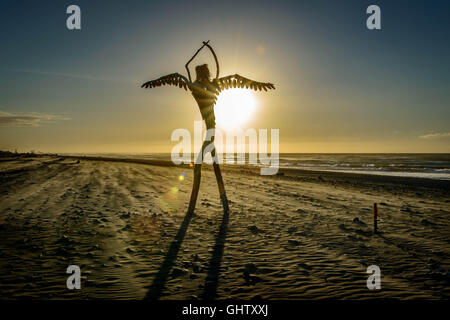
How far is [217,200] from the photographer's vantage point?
1154 cm

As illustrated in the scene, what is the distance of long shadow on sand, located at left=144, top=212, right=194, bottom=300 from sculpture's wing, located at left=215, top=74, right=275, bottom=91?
15.5ft

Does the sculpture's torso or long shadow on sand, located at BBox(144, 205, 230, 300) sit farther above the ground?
the sculpture's torso

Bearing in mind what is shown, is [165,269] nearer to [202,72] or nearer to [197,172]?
[197,172]

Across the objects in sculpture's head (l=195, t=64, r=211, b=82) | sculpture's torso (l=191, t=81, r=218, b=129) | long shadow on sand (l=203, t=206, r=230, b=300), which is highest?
sculpture's head (l=195, t=64, r=211, b=82)

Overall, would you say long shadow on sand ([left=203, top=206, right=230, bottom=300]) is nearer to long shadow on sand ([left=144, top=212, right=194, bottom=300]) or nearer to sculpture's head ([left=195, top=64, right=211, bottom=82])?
long shadow on sand ([left=144, top=212, right=194, bottom=300])

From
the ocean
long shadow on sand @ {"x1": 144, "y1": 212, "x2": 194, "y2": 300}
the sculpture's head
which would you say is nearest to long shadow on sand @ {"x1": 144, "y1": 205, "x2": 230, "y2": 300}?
long shadow on sand @ {"x1": 144, "y1": 212, "x2": 194, "y2": 300}

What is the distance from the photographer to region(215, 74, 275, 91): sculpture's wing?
8.64 m

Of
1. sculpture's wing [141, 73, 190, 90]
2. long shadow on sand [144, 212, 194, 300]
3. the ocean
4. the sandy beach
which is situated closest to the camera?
long shadow on sand [144, 212, 194, 300]

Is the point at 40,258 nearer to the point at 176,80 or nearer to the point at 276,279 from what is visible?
→ the point at 276,279

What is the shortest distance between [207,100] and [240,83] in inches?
49.0

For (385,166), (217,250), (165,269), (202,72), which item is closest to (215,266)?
(217,250)

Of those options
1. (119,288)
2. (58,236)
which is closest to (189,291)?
(119,288)

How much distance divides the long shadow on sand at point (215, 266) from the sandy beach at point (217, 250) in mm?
20

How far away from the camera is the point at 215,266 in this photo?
197 inches
